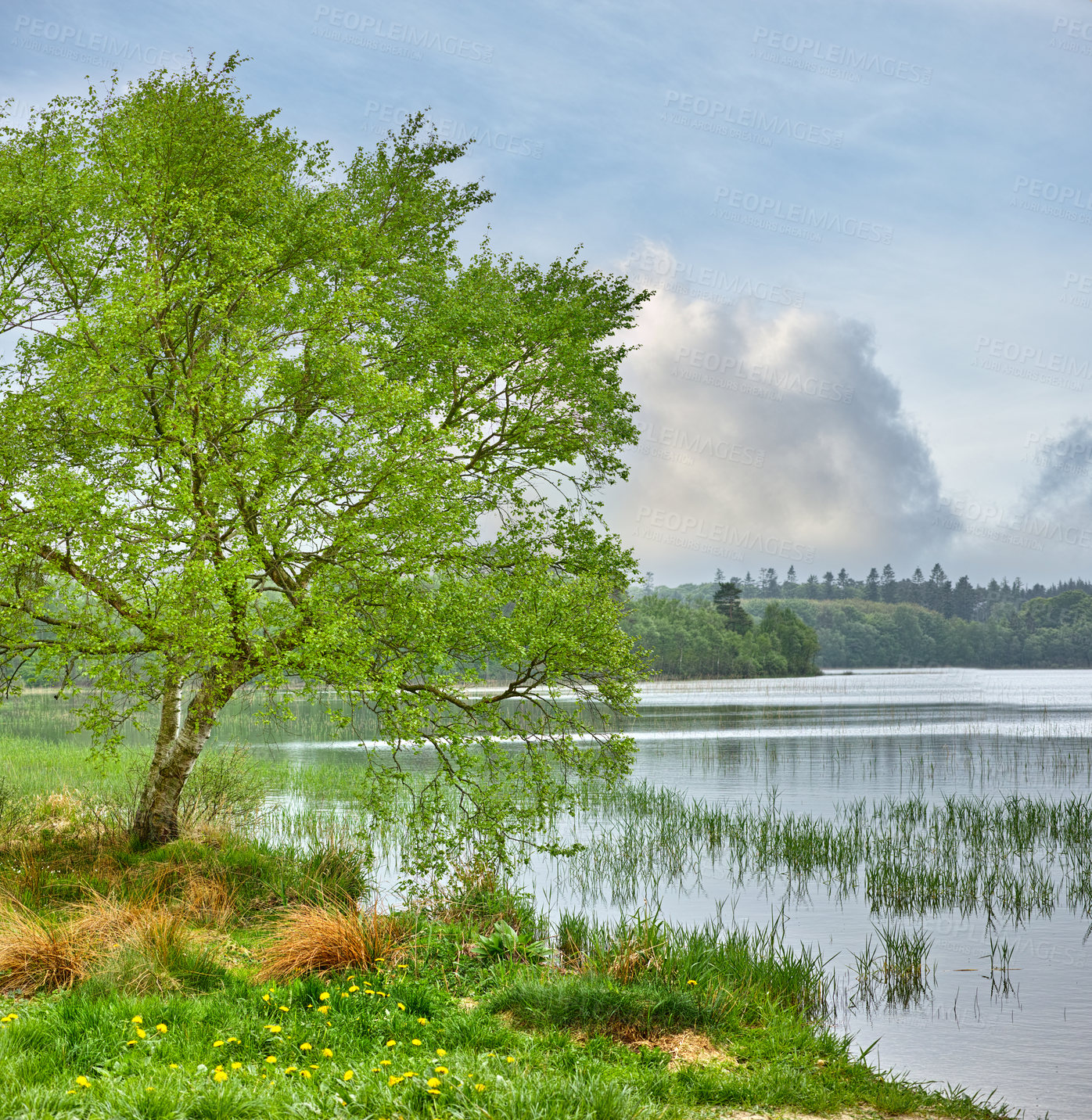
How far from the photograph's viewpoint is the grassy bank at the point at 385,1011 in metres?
5.92

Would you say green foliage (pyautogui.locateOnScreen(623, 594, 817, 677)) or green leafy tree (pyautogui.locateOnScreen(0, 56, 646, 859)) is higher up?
green leafy tree (pyautogui.locateOnScreen(0, 56, 646, 859))

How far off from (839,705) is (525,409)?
53.1 metres

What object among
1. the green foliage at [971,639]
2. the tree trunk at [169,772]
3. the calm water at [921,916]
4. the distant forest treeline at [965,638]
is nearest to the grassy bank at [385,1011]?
the calm water at [921,916]

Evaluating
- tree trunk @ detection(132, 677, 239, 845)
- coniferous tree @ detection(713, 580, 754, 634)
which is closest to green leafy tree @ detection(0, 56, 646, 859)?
tree trunk @ detection(132, 677, 239, 845)

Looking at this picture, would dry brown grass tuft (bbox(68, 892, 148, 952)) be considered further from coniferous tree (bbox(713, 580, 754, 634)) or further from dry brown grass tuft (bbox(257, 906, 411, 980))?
coniferous tree (bbox(713, 580, 754, 634))

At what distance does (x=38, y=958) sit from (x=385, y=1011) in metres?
3.62

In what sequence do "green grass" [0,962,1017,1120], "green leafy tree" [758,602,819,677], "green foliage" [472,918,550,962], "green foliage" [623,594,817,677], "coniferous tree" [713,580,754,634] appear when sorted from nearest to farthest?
1. "green grass" [0,962,1017,1120]
2. "green foliage" [472,918,550,962]
3. "green foliage" [623,594,817,677]
4. "coniferous tree" [713,580,754,634]
5. "green leafy tree" [758,602,819,677]

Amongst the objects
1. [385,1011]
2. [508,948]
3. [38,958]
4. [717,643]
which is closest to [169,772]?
[38,958]

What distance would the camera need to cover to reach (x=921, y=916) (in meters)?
15.2

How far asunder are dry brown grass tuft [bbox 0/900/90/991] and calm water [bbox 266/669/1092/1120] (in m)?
7.40

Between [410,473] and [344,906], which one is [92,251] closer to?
[410,473]

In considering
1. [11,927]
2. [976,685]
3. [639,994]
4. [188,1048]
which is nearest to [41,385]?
[11,927]

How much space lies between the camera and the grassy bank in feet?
19.4

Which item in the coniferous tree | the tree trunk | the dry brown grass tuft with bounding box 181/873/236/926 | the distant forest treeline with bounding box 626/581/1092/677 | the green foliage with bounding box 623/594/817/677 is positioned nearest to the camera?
the dry brown grass tuft with bounding box 181/873/236/926
